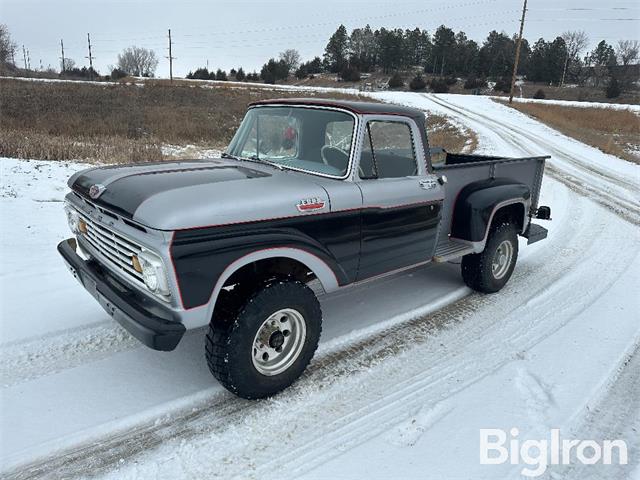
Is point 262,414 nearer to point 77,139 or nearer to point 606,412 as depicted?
point 606,412

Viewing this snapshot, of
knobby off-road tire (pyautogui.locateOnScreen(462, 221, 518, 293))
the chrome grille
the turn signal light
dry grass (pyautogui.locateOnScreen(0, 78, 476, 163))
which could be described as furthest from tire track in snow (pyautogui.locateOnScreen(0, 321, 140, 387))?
dry grass (pyautogui.locateOnScreen(0, 78, 476, 163))

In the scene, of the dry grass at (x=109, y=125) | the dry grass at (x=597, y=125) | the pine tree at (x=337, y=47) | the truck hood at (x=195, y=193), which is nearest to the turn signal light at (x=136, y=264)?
the truck hood at (x=195, y=193)

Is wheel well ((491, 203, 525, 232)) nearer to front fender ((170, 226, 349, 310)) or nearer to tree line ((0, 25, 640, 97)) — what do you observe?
front fender ((170, 226, 349, 310))

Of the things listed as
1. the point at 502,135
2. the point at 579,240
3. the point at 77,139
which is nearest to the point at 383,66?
the point at 502,135

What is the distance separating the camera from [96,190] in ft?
10.5

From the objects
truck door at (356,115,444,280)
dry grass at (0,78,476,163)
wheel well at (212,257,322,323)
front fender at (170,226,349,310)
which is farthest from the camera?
dry grass at (0,78,476,163)

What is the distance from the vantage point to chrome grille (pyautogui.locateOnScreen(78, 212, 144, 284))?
9.78 feet

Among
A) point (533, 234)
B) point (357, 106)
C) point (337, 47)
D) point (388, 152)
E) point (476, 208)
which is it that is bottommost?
point (533, 234)

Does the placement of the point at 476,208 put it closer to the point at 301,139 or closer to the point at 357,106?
the point at 357,106

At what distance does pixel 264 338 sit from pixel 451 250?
7.83 ft

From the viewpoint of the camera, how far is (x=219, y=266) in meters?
2.83

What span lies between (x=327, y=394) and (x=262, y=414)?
0.50 m

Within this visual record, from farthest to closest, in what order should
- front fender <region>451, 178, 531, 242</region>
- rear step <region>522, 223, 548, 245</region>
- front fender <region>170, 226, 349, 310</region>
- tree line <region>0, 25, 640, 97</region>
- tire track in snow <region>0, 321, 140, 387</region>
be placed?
tree line <region>0, 25, 640, 97</region> → rear step <region>522, 223, 548, 245</region> → front fender <region>451, 178, 531, 242</region> → tire track in snow <region>0, 321, 140, 387</region> → front fender <region>170, 226, 349, 310</region>

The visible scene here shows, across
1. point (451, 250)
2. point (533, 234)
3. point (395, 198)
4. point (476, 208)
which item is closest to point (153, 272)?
point (395, 198)
